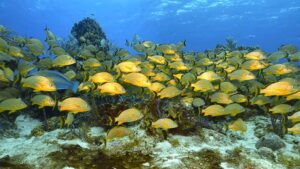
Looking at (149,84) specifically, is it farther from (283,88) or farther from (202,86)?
(283,88)

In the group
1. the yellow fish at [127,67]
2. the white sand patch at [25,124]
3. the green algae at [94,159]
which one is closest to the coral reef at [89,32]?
the white sand patch at [25,124]

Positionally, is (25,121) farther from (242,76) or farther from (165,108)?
(242,76)

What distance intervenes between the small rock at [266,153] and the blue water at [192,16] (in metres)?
30.4

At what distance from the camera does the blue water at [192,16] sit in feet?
172

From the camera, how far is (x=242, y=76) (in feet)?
22.8

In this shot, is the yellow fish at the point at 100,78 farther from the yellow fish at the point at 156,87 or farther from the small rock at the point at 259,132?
the small rock at the point at 259,132

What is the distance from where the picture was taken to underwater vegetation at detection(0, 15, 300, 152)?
5.68 metres

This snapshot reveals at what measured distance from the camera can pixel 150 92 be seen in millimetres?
6871

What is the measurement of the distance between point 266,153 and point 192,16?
5807 centimetres

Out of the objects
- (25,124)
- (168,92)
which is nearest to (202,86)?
(168,92)

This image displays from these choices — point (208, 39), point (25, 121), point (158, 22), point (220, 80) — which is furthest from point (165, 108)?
point (208, 39)

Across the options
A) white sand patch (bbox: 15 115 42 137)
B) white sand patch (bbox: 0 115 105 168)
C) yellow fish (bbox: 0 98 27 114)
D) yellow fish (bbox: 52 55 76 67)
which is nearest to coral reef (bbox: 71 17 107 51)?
yellow fish (bbox: 52 55 76 67)

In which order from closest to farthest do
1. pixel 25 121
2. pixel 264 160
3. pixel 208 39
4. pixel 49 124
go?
pixel 264 160, pixel 49 124, pixel 25 121, pixel 208 39

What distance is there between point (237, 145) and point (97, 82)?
3211mm
